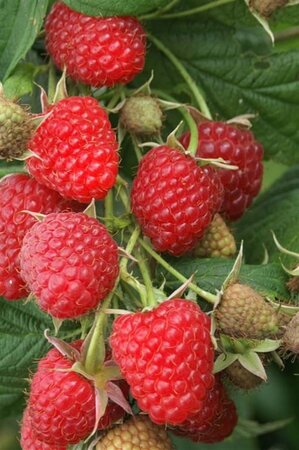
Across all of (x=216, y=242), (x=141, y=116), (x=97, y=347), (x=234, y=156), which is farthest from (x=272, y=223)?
(x=97, y=347)

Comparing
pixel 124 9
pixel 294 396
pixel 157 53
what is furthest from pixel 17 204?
pixel 294 396

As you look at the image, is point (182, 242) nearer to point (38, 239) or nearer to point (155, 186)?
point (155, 186)

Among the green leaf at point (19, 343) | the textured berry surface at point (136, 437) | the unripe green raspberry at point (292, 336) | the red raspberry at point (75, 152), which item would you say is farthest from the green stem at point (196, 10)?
the textured berry surface at point (136, 437)

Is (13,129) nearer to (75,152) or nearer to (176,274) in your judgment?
(75,152)

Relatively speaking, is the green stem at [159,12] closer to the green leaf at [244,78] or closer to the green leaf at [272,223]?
the green leaf at [244,78]

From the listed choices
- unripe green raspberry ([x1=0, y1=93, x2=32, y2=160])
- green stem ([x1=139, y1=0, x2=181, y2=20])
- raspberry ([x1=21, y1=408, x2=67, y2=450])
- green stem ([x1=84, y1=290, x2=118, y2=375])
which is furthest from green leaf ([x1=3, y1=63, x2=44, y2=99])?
raspberry ([x1=21, y1=408, x2=67, y2=450])

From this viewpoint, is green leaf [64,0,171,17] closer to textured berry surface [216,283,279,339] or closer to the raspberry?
textured berry surface [216,283,279,339]
